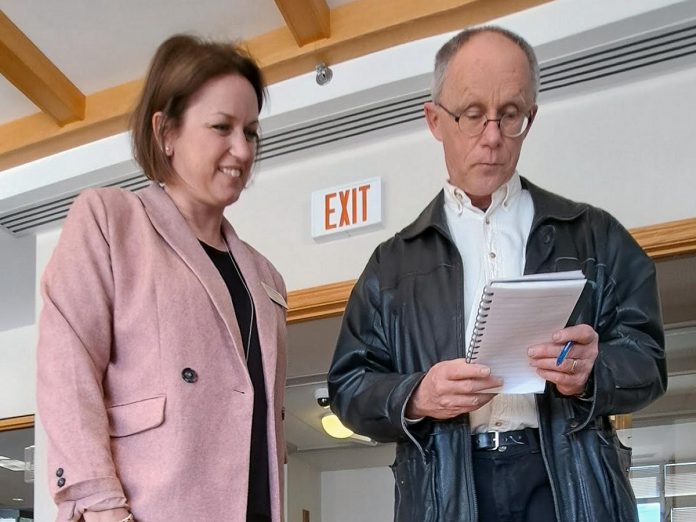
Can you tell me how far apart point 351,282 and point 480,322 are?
229cm

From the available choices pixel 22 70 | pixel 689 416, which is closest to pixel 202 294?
pixel 22 70

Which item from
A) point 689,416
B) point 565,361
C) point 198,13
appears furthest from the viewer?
point 689,416

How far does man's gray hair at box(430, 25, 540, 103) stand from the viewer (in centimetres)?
149

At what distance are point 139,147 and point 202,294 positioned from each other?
11.9 inches

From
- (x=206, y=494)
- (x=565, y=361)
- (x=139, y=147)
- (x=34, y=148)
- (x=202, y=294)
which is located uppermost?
(x=34, y=148)

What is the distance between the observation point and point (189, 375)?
1256mm

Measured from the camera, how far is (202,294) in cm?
132

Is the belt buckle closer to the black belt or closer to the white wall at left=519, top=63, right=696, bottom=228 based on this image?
the black belt

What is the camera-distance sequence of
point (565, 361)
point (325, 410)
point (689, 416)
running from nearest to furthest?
point (565, 361) < point (689, 416) < point (325, 410)

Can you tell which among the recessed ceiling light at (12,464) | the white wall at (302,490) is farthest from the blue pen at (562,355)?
the recessed ceiling light at (12,464)

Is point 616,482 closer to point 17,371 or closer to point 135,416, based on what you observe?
point 135,416

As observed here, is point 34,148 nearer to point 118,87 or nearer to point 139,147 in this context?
point 118,87

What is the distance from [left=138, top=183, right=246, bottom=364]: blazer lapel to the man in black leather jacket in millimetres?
233

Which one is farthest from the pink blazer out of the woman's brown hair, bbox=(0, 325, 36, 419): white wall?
bbox=(0, 325, 36, 419): white wall
